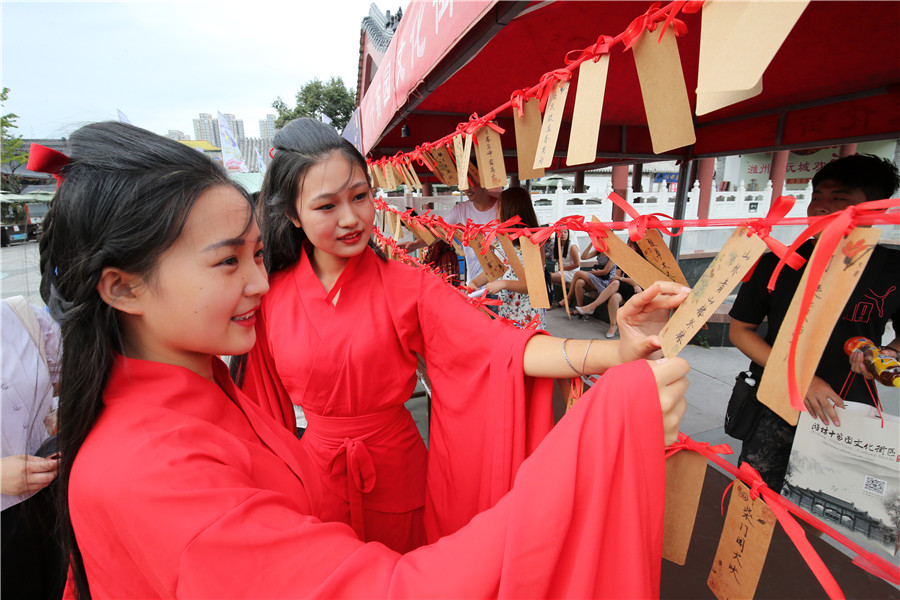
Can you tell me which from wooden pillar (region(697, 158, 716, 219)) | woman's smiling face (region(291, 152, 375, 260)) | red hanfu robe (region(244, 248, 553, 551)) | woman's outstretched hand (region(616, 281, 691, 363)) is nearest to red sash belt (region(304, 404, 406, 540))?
red hanfu robe (region(244, 248, 553, 551))

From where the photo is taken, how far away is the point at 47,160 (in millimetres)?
645

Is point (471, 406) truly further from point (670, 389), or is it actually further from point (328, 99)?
point (328, 99)

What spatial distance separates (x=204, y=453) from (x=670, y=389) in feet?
2.08

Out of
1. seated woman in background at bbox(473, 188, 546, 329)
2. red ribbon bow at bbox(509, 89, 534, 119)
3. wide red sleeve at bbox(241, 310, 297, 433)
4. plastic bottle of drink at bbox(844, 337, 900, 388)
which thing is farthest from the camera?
seated woman in background at bbox(473, 188, 546, 329)

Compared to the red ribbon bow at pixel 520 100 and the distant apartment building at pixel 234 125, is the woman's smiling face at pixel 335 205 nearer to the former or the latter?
the red ribbon bow at pixel 520 100

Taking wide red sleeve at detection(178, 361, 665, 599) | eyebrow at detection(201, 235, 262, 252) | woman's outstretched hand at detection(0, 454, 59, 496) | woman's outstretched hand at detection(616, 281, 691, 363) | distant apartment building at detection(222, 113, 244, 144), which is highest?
distant apartment building at detection(222, 113, 244, 144)

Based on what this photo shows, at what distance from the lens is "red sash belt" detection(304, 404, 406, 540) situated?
119 cm

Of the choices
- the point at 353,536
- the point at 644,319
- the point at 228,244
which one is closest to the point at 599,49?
the point at 644,319

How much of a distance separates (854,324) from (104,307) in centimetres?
178

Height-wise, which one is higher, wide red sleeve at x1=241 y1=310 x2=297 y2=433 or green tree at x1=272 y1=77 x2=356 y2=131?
green tree at x1=272 y1=77 x2=356 y2=131

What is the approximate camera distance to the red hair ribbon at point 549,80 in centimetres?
75

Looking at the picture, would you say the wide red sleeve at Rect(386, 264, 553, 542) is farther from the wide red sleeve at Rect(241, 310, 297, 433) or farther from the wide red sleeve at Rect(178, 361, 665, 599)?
the wide red sleeve at Rect(241, 310, 297, 433)

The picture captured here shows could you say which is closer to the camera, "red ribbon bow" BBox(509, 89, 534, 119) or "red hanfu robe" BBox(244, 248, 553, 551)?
"red ribbon bow" BBox(509, 89, 534, 119)

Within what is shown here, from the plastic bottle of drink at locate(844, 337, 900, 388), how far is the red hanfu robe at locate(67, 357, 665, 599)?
0.88 metres
